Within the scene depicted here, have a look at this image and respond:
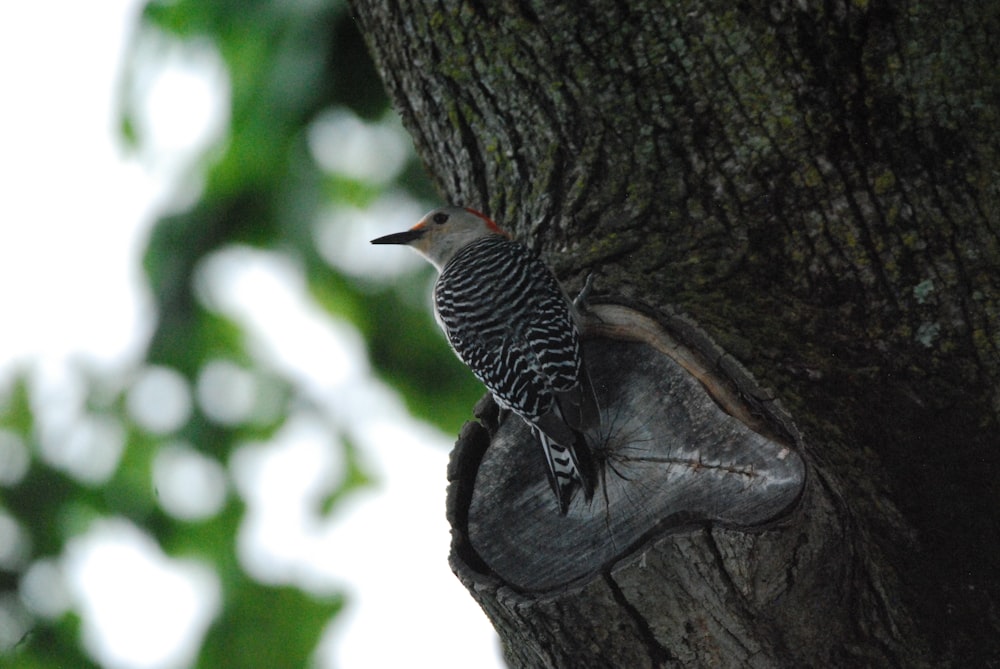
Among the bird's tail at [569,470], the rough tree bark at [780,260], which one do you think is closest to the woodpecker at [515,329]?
the bird's tail at [569,470]

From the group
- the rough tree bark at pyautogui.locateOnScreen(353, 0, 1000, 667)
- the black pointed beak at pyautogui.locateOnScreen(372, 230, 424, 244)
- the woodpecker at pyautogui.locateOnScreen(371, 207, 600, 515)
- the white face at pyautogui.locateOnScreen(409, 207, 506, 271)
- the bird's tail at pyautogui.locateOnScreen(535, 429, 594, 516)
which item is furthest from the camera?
the black pointed beak at pyautogui.locateOnScreen(372, 230, 424, 244)

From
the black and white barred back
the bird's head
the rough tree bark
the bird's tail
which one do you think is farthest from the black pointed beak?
the bird's tail

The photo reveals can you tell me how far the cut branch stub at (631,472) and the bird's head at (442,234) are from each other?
4.94 feet

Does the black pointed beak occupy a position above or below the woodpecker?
above

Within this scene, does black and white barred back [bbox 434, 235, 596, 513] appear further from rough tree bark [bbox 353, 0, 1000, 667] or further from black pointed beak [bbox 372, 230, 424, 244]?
black pointed beak [bbox 372, 230, 424, 244]

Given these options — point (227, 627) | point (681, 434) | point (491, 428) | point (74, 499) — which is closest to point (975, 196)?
point (681, 434)

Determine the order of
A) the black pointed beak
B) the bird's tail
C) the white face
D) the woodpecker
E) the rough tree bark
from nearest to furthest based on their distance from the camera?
the rough tree bark, the bird's tail, the woodpecker, the white face, the black pointed beak

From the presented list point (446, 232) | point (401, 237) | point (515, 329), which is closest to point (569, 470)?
point (515, 329)

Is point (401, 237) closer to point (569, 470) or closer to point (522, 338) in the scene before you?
point (522, 338)

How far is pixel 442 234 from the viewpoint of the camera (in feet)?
15.4

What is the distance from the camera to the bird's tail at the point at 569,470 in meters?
2.67

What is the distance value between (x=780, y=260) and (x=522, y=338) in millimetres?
940

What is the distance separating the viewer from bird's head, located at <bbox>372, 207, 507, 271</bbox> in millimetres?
4449

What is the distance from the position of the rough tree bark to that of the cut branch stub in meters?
0.03
